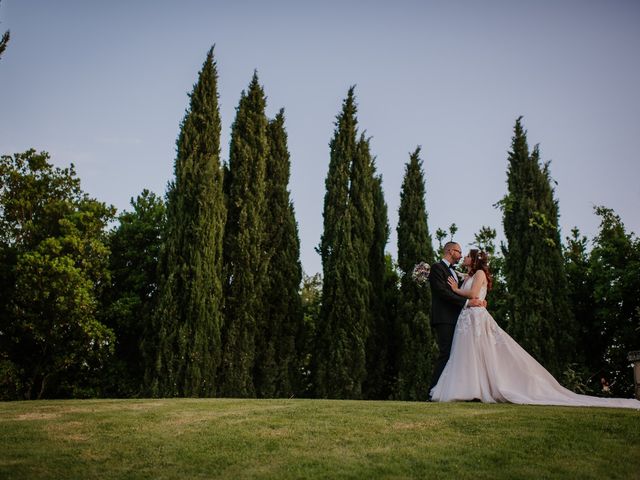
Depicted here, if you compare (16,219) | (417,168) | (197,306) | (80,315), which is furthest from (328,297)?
(16,219)

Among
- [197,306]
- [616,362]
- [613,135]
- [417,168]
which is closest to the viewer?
[613,135]

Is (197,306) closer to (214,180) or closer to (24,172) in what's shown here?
(214,180)

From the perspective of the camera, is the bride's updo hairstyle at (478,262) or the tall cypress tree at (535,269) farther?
the tall cypress tree at (535,269)

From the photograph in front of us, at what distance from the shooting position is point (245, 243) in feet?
65.3

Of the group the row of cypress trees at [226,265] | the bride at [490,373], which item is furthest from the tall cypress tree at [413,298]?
the bride at [490,373]

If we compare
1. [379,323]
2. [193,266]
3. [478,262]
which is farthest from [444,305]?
[379,323]

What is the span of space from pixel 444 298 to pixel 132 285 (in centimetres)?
1506

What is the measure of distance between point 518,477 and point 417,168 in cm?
1987

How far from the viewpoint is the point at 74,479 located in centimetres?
452

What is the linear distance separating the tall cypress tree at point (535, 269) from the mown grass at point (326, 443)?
14.0 m

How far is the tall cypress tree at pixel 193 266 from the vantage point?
17.5 m

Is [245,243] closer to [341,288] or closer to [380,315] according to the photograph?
[341,288]

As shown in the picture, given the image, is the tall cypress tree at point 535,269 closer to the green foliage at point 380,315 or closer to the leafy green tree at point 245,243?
the green foliage at point 380,315

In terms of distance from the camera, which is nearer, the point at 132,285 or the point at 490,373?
the point at 490,373
